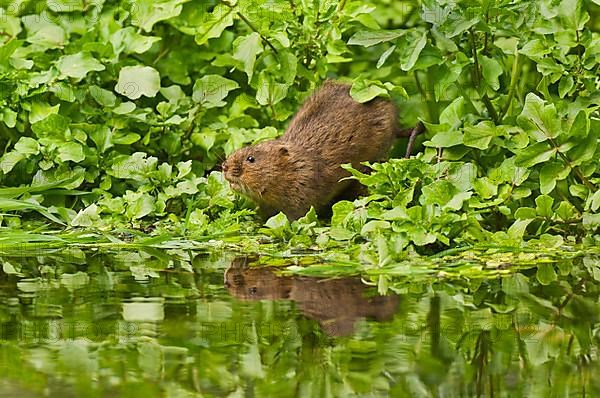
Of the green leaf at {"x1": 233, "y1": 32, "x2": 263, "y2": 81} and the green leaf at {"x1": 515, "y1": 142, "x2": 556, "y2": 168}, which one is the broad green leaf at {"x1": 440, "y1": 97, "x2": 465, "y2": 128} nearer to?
the green leaf at {"x1": 515, "y1": 142, "x2": 556, "y2": 168}

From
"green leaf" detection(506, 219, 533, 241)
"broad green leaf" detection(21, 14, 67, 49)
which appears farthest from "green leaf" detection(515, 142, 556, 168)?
"broad green leaf" detection(21, 14, 67, 49)

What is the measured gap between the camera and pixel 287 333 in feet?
9.71

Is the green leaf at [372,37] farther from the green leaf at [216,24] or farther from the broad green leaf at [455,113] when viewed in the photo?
the green leaf at [216,24]

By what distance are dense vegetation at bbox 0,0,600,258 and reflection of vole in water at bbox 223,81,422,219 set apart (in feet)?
0.45

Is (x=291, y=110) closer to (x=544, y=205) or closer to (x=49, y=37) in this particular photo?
(x=49, y=37)

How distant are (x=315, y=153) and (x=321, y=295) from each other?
6.02 feet

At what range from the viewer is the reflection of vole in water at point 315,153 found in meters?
5.23

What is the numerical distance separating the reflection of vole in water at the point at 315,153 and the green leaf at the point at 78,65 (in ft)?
2.86

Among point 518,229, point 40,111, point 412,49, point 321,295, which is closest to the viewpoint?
point 321,295

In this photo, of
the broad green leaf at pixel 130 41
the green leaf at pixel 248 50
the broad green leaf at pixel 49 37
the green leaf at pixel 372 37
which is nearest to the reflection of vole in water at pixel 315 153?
the green leaf at pixel 248 50

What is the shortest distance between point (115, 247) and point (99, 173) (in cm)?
92

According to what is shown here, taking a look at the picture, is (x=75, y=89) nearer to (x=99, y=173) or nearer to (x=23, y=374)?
(x=99, y=173)

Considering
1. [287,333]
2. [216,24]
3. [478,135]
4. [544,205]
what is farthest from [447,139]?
[287,333]

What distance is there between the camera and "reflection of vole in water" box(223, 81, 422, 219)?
17.2 feet
